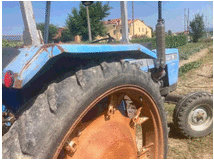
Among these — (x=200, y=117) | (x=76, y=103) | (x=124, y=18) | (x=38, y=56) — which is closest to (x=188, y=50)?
(x=200, y=117)

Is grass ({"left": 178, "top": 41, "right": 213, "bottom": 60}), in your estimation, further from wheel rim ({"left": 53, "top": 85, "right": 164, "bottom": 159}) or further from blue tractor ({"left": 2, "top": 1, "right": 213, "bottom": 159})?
blue tractor ({"left": 2, "top": 1, "right": 213, "bottom": 159})

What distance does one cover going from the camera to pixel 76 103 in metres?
0.98

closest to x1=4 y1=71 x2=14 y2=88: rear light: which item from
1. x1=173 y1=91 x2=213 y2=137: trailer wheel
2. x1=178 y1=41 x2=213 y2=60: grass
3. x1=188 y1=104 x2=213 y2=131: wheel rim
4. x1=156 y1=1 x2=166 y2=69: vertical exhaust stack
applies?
x1=156 y1=1 x2=166 y2=69: vertical exhaust stack

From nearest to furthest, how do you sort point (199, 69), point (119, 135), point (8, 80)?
point (8, 80) < point (119, 135) < point (199, 69)

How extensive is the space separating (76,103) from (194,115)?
2.52 meters

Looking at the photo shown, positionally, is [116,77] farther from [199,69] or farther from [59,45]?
[199,69]

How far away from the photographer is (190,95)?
2904 mm

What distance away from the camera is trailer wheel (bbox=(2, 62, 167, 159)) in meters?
0.90

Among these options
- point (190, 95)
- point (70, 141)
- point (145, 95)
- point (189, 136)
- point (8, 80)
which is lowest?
point (189, 136)

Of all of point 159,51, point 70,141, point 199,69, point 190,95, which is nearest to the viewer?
point 70,141

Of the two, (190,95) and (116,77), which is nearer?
(116,77)

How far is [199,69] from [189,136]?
623cm

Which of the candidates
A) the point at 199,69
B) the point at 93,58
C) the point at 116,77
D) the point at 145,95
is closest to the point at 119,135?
the point at 145,95

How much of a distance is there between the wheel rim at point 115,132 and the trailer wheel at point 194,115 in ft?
4.19
